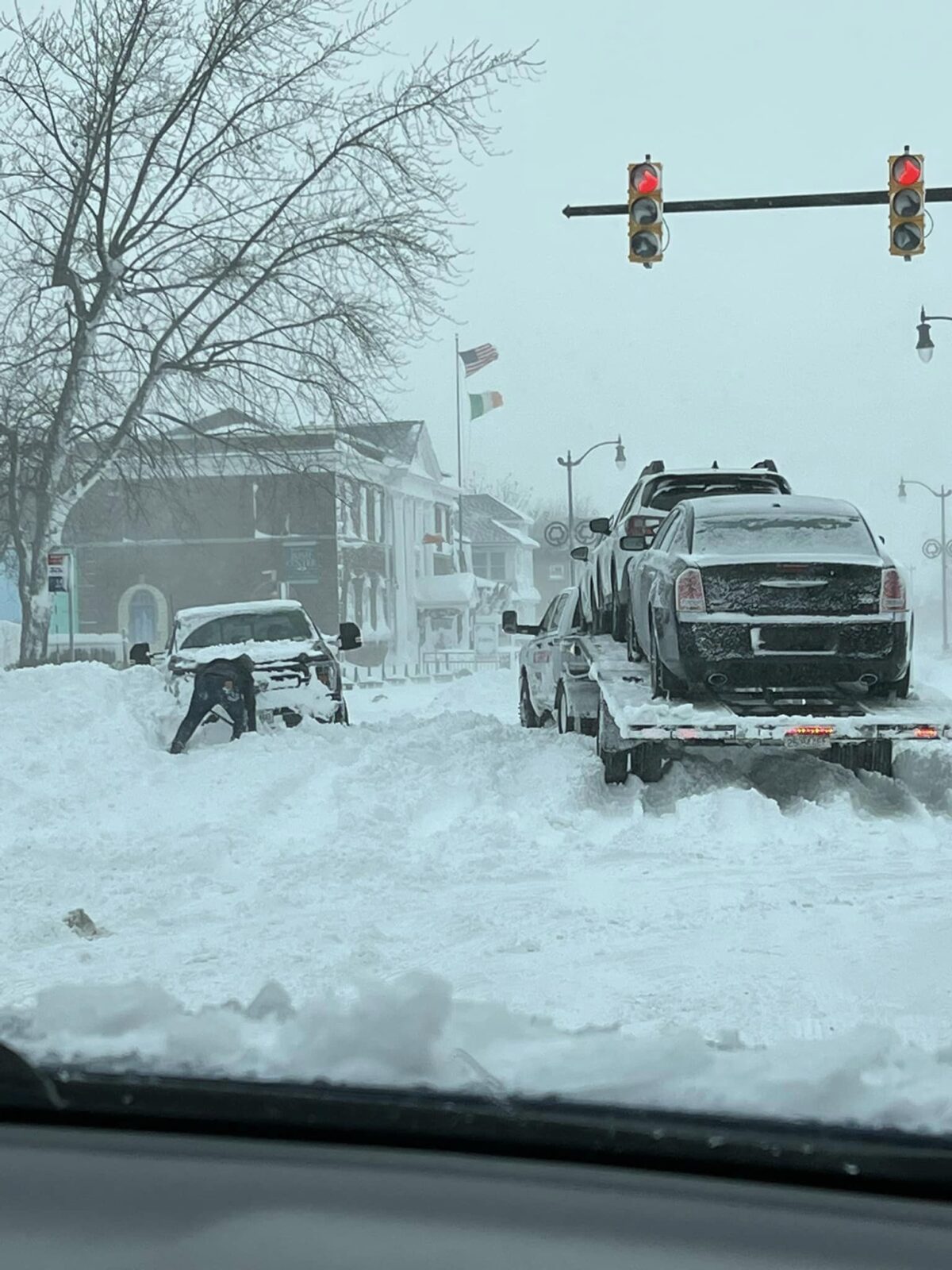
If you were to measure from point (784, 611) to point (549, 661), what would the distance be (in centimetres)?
500

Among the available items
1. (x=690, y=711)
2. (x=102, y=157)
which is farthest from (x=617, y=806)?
(x=102, y=157)

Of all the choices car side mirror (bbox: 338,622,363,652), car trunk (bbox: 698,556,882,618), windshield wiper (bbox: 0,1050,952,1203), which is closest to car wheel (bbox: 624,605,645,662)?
car trunk (bbox: 698,556,882,618)

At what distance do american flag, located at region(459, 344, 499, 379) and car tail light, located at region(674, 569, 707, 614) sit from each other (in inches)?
260

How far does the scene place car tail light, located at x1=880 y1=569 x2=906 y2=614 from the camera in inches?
403

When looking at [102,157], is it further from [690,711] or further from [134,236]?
[690,711]

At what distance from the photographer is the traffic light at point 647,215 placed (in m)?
14.7

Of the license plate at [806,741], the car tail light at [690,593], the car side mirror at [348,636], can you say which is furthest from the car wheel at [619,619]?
the car side mirror at [348,636]

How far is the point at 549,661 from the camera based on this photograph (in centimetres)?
1492

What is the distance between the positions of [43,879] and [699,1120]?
6359mm

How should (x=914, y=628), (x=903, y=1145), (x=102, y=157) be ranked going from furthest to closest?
1. (x=102, y=157)
2. (x=914, y=628)
3. (x=903, y=1145)

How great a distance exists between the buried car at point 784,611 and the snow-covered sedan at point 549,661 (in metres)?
2.67

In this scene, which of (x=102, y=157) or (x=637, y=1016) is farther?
(x=102, y=157)

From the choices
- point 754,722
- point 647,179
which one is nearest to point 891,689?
point 754,722

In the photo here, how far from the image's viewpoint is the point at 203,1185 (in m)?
1.98
